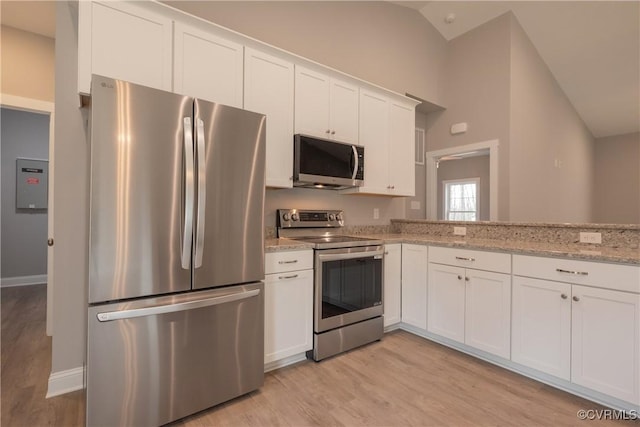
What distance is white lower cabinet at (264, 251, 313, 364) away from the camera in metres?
2.16

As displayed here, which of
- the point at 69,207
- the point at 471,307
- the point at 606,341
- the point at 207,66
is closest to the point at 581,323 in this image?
the point at 606,341

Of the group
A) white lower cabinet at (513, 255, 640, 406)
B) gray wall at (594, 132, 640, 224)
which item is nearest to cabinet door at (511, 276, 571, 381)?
white lower cabinet at (513, 255, 640, 406)

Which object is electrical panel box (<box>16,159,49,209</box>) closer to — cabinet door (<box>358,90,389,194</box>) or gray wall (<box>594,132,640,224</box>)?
cabinet door (<box>358,90,389,194</box>)

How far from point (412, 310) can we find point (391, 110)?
6.81 ft

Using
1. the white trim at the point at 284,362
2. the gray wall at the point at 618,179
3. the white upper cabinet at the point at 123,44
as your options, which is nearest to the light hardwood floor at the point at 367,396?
the white trim at the point at 284,362

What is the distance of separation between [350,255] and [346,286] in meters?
0.26

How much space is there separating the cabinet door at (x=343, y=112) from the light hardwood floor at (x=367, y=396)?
6.36ft

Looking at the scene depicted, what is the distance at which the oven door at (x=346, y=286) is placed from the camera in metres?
2.36

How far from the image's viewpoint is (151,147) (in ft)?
5.19

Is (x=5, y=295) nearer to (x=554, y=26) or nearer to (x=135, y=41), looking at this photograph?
(x=135, y=41)

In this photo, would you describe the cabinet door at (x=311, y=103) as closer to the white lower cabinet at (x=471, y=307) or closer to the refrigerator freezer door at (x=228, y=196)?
the refrigerator freezer door at (x=228, y=196)

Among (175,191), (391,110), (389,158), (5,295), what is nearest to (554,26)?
(391,110)

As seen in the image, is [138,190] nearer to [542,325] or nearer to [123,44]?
[123,44]

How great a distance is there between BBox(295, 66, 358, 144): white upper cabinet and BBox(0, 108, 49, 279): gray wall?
4652mm
